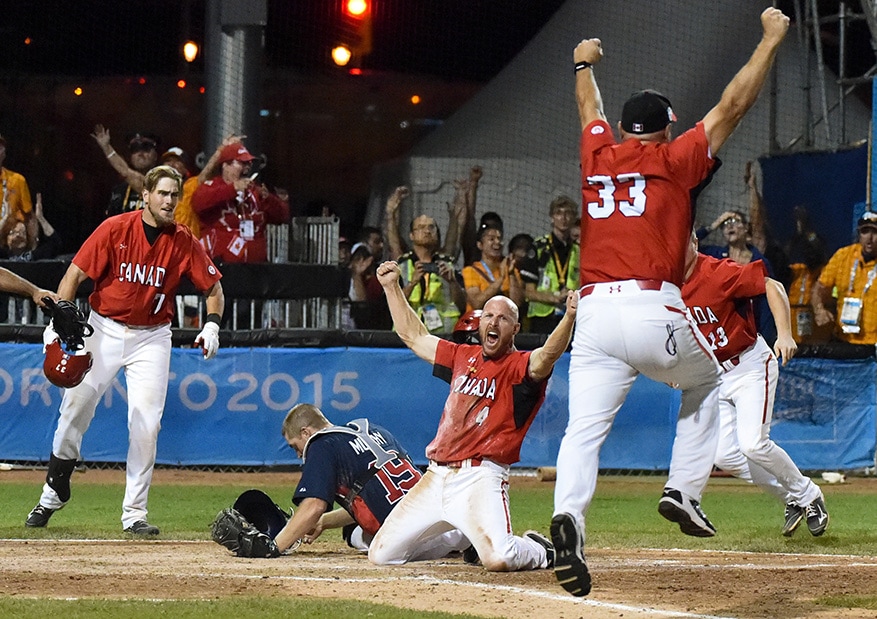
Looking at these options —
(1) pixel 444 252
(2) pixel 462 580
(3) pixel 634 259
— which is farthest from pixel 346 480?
(1) pixel 444 252

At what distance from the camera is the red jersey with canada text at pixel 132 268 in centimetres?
914

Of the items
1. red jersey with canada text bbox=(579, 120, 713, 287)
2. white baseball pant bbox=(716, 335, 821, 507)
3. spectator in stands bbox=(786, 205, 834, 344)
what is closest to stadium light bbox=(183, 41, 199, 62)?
spectator in stands bbox=(786, 205, 834, 344)

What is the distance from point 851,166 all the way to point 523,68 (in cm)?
436

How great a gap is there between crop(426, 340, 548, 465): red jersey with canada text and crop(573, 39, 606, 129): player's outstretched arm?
5.63 ft

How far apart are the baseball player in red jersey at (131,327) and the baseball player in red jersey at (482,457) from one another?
222 centimetres

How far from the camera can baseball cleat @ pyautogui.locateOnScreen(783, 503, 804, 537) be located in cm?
874

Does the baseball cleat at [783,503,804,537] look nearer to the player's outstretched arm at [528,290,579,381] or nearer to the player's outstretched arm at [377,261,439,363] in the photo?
the player's outstretched arm at [528,290,579,381]

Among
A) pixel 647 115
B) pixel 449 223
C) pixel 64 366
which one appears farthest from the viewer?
pixel 449 223

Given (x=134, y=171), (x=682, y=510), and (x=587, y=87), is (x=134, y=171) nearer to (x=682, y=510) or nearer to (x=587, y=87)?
(x=587, y=87)

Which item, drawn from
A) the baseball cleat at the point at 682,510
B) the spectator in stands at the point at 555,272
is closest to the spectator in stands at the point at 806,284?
the spectator in stands at the point at 555,272

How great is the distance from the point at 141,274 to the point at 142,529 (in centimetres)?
165

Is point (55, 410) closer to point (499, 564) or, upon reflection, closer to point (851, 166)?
point (499, 564)

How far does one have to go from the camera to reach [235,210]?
44.7 feet

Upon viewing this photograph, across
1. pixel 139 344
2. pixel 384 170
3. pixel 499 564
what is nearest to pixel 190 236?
pixel 139 344
